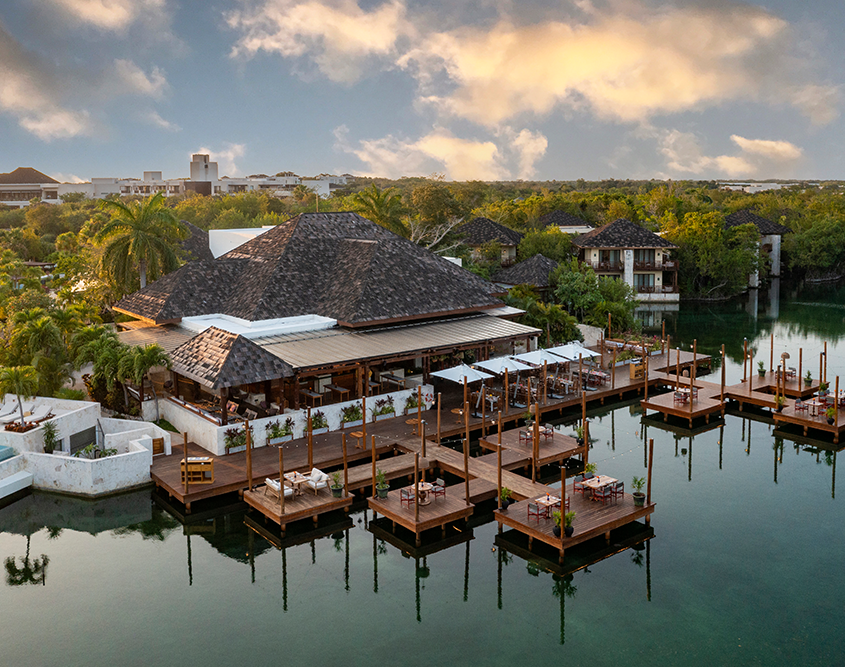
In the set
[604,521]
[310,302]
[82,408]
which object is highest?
[310,302]

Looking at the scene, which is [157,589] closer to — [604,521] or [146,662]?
[146,662]

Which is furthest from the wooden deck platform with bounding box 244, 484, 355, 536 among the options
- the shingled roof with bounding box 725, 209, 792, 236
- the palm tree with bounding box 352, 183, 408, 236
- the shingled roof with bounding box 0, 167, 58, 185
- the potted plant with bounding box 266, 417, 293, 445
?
the shingled roof with bounding box 0, 167, 58, 185

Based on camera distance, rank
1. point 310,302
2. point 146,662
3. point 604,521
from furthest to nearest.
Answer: point 310,302 < point 604,521 < point 146,662

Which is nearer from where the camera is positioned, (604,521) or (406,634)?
(406,634)

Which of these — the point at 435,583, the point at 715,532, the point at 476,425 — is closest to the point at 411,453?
the point at 476,425

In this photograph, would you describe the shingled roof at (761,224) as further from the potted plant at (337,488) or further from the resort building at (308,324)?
the potted plant at (337,488)

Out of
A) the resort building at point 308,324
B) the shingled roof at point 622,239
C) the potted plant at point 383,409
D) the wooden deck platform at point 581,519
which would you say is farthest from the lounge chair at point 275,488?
the shingled roof at point 622,239

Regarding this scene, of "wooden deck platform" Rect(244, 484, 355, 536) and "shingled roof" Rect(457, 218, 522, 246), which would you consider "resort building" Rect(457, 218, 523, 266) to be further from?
"wooden deck platform" Rect(244, 484, 355, 536)
